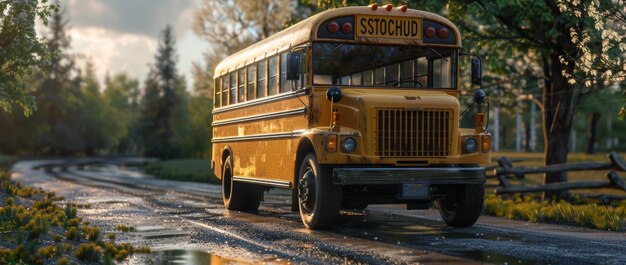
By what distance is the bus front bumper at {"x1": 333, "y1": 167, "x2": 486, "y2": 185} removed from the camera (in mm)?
11805

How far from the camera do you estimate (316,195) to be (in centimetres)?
1235

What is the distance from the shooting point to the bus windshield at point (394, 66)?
13281mm

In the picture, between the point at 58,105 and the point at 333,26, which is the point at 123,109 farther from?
Answer: the point at 333,26

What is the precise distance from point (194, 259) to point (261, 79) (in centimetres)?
646

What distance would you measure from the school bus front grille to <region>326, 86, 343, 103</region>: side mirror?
62 centimetres

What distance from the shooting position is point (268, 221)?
48.0ft

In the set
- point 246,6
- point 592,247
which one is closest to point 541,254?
point 592,247

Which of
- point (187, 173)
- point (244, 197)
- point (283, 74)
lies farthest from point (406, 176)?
point (187, 173)

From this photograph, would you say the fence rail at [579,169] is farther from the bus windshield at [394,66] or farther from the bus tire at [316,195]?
the bus tire at [316,195]

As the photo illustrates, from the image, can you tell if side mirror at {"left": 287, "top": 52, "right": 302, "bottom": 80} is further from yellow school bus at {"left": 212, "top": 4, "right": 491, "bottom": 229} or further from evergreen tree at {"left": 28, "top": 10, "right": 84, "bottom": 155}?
evergreen tree at {"left": 28, "top": 10, "right": 84, "bottom": 155}

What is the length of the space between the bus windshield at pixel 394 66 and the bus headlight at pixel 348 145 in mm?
1493

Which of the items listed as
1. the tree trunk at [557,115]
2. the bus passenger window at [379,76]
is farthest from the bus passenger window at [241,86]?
the tree trunk at [557,115]

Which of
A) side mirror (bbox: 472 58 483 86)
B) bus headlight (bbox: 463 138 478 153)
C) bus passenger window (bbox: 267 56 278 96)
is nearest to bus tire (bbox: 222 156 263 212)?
bus passenger window (bbox: 267 56 278 96)

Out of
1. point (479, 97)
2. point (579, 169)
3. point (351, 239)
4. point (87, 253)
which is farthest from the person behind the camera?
point (579, 169)
